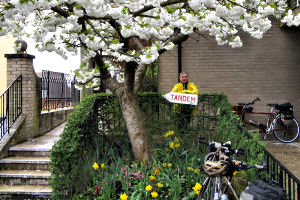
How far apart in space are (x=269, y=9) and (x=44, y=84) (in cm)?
652

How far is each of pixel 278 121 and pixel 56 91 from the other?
685cm

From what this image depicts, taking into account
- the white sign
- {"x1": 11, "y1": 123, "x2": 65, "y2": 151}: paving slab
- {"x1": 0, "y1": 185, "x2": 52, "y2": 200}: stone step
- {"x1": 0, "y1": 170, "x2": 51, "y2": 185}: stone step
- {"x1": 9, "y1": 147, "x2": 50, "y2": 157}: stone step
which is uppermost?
the white sign

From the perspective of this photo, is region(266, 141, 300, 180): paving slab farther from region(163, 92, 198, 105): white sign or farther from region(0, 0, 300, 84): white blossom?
region(0, 0, 300, 84): white blossom

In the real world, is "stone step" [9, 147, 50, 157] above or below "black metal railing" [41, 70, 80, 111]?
below

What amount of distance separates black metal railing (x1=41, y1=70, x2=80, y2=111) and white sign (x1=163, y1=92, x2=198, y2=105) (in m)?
4.44

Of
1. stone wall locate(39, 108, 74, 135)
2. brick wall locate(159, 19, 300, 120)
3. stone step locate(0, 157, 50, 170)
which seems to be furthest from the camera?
brick wall locate(159, 19, 300, 120)

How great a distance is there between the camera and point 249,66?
8.45 meters

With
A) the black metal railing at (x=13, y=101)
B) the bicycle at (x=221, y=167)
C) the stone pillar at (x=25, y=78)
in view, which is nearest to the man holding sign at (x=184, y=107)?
the bicycle at (x=221, y=167)

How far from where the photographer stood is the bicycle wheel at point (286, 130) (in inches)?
321

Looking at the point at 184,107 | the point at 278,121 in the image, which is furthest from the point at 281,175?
the point at 278,121

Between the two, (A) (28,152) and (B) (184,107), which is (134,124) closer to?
(B) (184,107)

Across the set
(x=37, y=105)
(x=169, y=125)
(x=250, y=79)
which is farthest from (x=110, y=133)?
(x=250, y=79)

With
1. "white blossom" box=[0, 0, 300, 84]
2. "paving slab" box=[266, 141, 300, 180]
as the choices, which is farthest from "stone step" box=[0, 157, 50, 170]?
"paving slab" box=[266, 141, 300, 180]

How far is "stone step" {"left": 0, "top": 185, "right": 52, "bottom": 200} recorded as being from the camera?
5.08 meters
